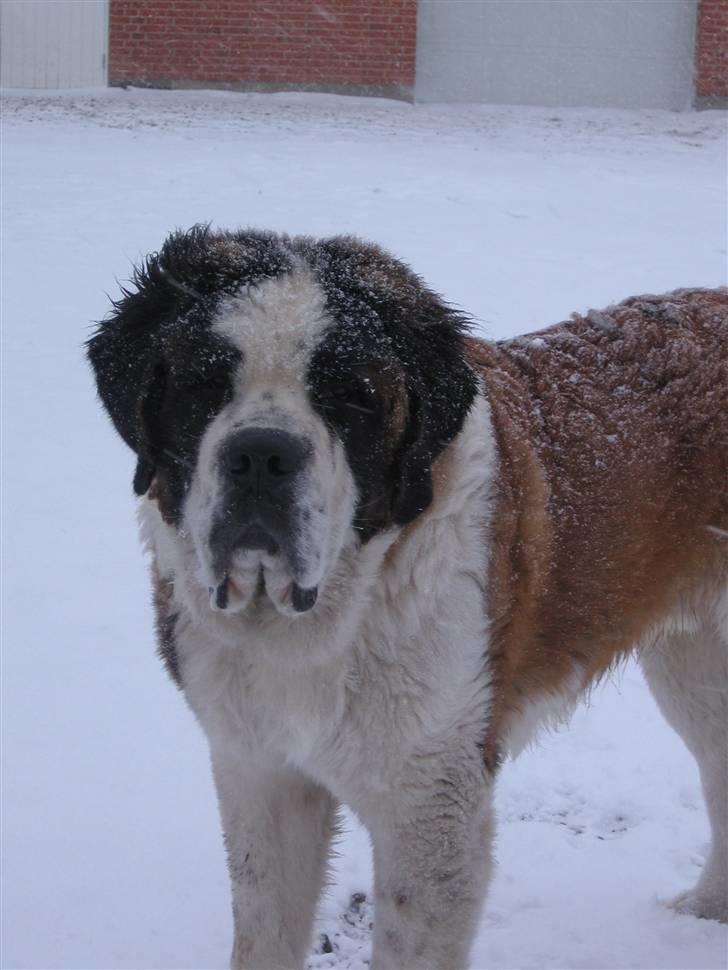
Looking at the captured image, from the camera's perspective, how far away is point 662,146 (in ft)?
→ 40.3

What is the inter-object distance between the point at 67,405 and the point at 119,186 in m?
3.67

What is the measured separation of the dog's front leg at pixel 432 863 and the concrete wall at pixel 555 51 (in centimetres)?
1257

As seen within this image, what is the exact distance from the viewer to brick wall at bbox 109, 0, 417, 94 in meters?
13.7

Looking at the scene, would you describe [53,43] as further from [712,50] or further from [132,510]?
[132,510]

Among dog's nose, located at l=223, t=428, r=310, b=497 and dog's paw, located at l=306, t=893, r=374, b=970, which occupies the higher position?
dog's nose, located at l=223, t=428, r=310, b=497

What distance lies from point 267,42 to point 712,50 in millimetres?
4782

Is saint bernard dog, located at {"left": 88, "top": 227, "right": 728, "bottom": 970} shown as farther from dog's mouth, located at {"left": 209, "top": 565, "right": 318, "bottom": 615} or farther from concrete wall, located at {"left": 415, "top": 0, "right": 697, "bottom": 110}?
concrete wall, located at {"left": 415, "top": 0, "right": 697, "bottom": 110}

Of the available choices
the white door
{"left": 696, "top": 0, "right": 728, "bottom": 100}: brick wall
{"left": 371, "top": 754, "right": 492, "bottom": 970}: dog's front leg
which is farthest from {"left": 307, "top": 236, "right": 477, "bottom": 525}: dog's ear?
{"left": 696, "top": 0, "right": 728, "bottom": 100}: brick wall

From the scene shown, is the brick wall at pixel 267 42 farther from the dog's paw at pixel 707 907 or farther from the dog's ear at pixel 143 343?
the dog's ear at pixel 143 343

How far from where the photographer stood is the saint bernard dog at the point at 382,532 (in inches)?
97.2

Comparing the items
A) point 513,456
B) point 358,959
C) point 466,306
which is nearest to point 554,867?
point 358,959

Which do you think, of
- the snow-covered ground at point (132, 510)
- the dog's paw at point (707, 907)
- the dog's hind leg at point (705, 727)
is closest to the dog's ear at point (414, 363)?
the dog's hind leg at point (705, 727)

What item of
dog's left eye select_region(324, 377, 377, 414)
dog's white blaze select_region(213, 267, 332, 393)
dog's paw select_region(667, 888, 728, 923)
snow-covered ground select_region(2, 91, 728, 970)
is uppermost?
dog's white blaze select_region(213, 267, 332, 393)

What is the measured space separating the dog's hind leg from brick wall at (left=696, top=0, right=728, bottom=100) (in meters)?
11.9
